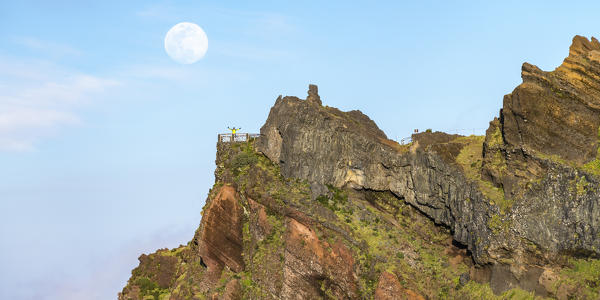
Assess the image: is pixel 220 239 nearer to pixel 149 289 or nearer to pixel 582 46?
pixel 149 289

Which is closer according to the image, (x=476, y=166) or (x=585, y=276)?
(x=585, y=276)

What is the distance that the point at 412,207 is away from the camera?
230ft

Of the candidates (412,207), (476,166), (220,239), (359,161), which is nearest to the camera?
(476,166)

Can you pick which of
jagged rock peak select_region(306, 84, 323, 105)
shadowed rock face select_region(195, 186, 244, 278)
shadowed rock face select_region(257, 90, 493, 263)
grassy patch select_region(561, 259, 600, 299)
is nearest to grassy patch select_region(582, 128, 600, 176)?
grassy patch select_region(561, 259, 600, 299)

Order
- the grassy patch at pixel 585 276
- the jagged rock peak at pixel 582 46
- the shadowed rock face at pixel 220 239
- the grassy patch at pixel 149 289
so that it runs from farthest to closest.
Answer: the grassy patch at pixel 149 289 → the shadowed rock face at pixel 220 239 → the jagged rock peak at pixel 582 46 → the grassy patch at pixel 585 276

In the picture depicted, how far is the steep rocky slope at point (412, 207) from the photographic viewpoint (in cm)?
5950

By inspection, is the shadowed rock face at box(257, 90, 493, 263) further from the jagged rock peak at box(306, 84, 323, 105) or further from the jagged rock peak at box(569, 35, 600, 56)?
the jagged rock peak at box(569, 35, 600, 56)

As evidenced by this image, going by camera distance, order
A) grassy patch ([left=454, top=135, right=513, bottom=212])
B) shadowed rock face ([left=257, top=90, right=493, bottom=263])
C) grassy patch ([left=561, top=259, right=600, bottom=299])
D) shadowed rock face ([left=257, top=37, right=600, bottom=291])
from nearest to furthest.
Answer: grassy patch ([left=561, top=259, right=600, bottom=299]) < shadowed rock face ([left=257, top=37, right=600, bottom=291]) < grassy patch ([left=454, top=135, right=513, bottom=212]) < shadowed rock face ([left=257, top=90, right=493, bottom=263])

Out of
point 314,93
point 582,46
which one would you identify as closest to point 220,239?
point 314,93

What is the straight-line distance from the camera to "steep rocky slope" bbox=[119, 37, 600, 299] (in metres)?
59.5

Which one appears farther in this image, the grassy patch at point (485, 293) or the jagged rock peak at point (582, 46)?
the jagged rock peak at point (582, 46)

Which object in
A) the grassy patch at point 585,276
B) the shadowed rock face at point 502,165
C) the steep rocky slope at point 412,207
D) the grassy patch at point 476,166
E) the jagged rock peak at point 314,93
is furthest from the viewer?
the jagged rock peak at point 314,93

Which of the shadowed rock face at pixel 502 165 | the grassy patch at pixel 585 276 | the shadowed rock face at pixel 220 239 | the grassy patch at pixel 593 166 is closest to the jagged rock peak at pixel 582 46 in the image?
the shadowed rock face at pixel 502 165

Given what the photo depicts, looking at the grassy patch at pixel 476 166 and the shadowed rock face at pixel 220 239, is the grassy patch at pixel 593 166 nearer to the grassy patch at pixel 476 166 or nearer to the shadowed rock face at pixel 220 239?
the grassy patch at pixel 476 166
